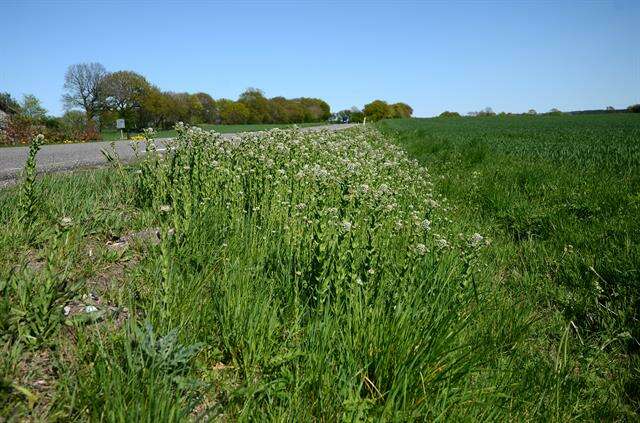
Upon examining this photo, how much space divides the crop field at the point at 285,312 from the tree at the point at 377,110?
16285 cm

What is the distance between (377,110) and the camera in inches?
6540

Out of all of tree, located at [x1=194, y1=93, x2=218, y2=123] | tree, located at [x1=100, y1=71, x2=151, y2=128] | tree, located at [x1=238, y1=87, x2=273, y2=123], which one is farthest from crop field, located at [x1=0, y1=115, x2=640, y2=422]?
tree, located at [x1=238, y1=87, x2=273, y2=123]

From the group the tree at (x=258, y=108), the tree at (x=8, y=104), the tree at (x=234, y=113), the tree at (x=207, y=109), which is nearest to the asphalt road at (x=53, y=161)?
the tree at (x=8, y=104)

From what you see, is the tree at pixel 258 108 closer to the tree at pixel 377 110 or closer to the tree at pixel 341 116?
the tree at pixel 341 116

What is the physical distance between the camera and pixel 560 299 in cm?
406

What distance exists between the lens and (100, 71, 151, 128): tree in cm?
6819

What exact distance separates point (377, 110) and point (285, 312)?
557 feet

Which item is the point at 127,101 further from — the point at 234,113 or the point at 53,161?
the point at 53,161

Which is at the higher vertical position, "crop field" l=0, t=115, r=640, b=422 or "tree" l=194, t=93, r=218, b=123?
"tree" l=194, t=93, r=218, b=123

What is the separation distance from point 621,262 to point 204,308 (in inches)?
161

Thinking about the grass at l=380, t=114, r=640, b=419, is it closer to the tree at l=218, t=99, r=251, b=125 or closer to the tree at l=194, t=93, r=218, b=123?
the tree at l=194, t=93, r=218, b=123

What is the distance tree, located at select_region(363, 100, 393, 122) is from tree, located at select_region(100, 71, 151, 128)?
4205 inches

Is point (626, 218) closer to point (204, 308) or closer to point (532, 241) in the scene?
point (532, 241)

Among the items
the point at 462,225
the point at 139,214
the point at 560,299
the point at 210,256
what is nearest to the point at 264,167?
the point at 139,214
